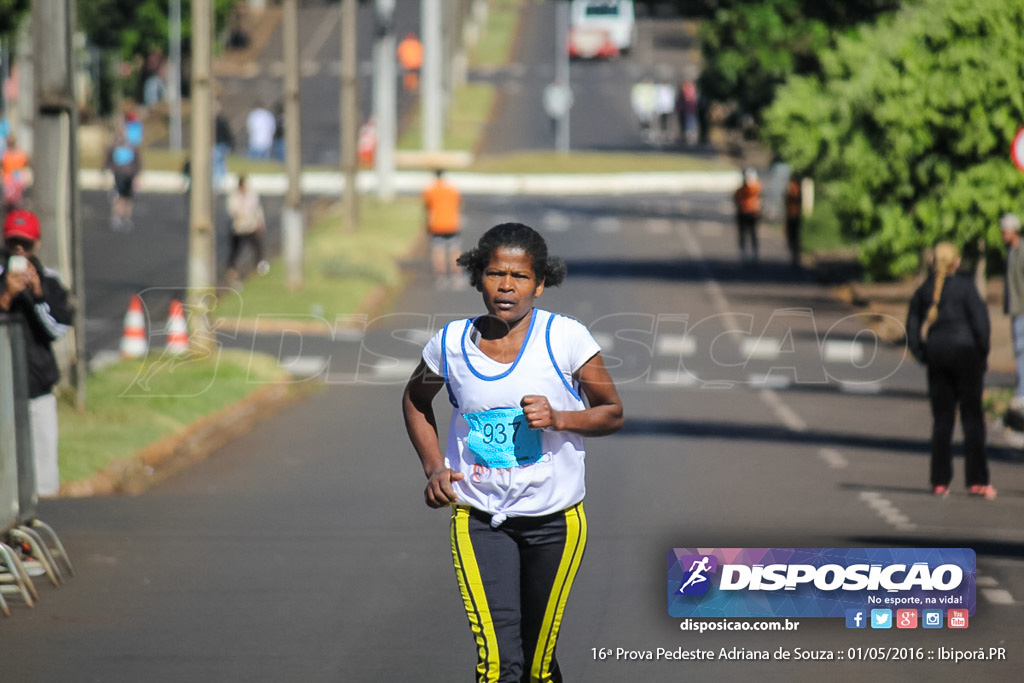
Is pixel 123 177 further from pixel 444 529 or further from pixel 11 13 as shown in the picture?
pixel 444 529

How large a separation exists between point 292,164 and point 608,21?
208 ft

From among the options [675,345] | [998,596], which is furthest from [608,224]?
[998,596]

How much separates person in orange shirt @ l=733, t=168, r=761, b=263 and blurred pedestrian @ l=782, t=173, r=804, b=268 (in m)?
0.62

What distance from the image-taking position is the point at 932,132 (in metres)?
26.6

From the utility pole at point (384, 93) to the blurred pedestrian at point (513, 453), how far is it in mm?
36293

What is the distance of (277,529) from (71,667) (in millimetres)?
3975

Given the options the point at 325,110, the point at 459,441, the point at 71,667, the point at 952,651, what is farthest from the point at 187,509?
the point at 325,110

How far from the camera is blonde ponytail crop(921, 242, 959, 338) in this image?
46.0 ft

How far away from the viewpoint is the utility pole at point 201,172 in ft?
71.1

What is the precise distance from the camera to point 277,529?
41.0 ft

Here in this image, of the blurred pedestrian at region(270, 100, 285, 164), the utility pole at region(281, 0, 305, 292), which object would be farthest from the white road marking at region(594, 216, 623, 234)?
the blurred pedestrian at region(270, 100, 285, 164)

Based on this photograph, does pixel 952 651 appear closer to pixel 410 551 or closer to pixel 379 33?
pixel 410 551

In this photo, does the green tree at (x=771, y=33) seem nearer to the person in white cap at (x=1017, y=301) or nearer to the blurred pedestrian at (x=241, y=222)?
the blurred pedestrian at (x=241, y=222)

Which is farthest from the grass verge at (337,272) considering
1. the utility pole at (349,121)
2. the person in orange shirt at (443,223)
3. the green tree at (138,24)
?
the green tree at (138,24)
